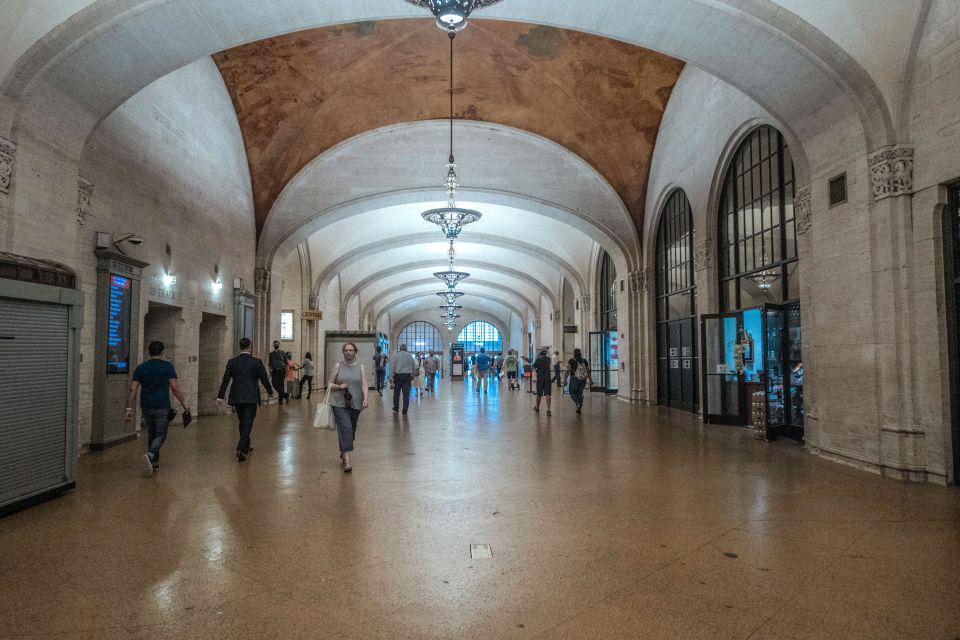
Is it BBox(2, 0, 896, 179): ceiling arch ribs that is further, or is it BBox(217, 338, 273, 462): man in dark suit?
BBox(217, 338, 273, 462): man in dark suit

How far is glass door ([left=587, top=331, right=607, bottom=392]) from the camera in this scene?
1928cm

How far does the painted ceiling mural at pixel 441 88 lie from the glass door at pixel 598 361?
5736 millimetres

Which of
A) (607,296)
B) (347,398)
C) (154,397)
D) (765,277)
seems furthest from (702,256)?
(607,296)

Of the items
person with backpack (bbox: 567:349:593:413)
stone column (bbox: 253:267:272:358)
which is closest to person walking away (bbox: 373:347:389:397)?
stone column (bbox: 253:267:272:358)

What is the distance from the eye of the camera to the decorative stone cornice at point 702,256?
1061 centimetres

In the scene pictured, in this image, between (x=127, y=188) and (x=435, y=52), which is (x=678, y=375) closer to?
(x=435, y=52)

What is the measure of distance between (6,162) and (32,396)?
7.91ft

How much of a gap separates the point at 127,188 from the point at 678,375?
10.5 metres

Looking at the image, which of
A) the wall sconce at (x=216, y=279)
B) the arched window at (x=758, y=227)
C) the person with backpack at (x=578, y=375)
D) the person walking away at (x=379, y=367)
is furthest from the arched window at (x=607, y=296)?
the wall sconce at (x=216, y=279)

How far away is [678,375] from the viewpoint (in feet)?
43.0

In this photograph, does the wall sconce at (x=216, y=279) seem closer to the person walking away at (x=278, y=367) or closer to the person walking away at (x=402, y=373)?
the person walking away at (x=278, y=367)

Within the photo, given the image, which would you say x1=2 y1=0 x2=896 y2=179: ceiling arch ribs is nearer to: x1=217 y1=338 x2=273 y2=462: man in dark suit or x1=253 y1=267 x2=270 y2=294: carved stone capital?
x1=217 y1=338 x2=273 y2=462: man in dark suit

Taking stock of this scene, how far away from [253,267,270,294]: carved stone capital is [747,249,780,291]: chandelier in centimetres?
1008

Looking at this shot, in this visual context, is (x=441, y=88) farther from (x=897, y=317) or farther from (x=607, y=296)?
(x=897, y=317)
